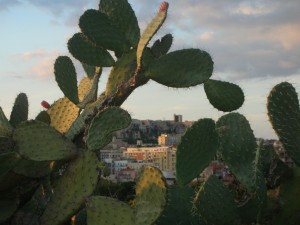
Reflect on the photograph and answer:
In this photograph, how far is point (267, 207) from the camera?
2604mm

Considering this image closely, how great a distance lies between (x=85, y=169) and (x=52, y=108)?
2.54 feet

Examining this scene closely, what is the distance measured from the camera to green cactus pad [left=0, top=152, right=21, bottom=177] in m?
2.46

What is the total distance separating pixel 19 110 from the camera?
3.18 meters

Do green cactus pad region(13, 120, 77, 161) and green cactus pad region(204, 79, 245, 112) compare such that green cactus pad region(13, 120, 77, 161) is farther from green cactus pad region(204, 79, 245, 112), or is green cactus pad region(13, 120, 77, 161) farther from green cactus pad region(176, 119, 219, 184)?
green cactus pad region(204, 79, 245, 112)

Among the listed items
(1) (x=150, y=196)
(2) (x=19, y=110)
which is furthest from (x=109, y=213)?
(2) (x=19, y=110)

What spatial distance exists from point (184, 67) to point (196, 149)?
416 mm

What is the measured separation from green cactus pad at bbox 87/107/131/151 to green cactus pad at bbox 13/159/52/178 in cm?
33

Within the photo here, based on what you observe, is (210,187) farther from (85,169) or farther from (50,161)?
(50,161)

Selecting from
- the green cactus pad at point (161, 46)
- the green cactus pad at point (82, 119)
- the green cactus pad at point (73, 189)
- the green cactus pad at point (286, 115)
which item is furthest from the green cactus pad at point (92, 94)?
the green cactus pad at point (286, 115)

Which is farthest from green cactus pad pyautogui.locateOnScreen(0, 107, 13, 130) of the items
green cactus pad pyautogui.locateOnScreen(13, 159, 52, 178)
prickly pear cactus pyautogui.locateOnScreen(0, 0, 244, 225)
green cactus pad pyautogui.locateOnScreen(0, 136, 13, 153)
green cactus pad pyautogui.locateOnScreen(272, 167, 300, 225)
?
green cactus pad pyautogui.locateOnScreen(272, 167, 300, 225)

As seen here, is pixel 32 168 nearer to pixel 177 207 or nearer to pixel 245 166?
pixel 177 207

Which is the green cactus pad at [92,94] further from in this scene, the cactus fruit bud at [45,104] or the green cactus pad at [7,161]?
the green cactus pad at [7,161]

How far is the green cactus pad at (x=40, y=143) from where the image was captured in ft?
8.35

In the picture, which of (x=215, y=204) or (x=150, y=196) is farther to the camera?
(x=215, y=204)
